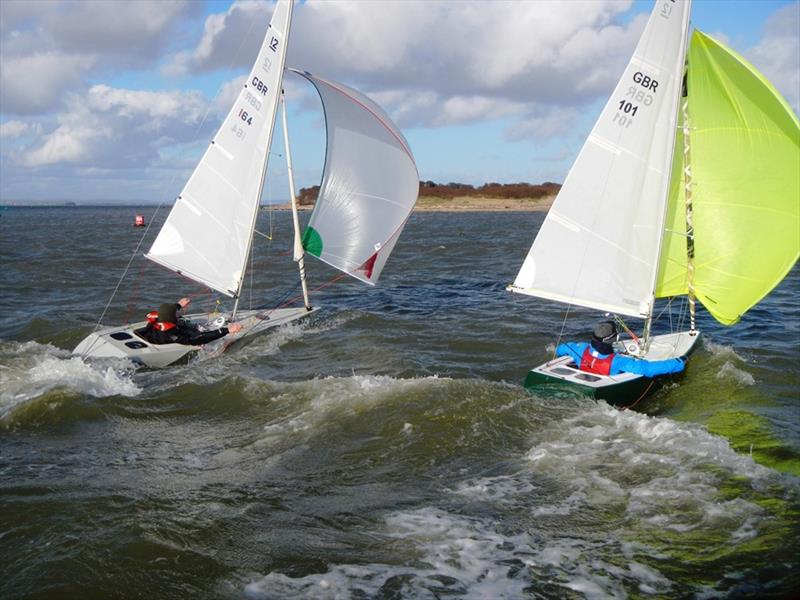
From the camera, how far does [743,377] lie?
1430 centimetres

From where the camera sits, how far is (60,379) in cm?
1322

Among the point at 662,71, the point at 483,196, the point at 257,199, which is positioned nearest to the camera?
the point at 662,71

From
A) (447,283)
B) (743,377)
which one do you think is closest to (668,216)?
(743,377)

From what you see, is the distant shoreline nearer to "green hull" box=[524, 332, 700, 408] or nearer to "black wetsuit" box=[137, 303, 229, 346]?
"black wetsuit" box=[137, 303, 229, 346]

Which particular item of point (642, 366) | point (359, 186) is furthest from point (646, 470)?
point (359, 186)

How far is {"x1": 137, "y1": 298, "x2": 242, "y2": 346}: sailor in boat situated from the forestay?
346 centimetres

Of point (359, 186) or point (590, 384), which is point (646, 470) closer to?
point (590, 384)

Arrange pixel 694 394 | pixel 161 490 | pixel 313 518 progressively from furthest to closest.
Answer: pixel 694 394 < pixel 161 490 < pixel 313 518

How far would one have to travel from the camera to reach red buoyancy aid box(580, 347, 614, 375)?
40.7 ft

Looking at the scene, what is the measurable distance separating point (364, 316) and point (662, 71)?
35.6 ft

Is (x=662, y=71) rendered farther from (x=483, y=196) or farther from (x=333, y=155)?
(x=483, y=196)

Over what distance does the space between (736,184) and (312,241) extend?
377 inches

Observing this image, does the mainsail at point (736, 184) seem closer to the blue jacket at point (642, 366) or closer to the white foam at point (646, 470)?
the blue jacket at point (642, 366)

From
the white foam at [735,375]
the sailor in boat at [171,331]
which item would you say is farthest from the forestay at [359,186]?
the white foam at [735,375]
